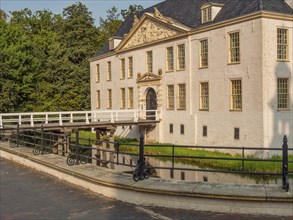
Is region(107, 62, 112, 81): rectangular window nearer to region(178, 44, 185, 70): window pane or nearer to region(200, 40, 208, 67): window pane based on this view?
region(178, 44, 185, 70): window pane

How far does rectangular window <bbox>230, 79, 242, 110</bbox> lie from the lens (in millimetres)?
23688

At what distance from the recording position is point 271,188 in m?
7.32

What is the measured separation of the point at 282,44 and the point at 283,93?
3030 mm

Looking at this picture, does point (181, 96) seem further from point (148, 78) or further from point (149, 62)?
point (149, 62)

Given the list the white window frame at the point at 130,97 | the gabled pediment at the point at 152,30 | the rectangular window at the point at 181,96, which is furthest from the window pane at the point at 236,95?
the white window frame at the point at 130,97

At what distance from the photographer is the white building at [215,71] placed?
73.0 ft

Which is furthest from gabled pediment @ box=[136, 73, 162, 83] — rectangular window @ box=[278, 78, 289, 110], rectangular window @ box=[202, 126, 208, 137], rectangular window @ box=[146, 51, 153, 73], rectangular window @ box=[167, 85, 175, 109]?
rectangular window @ box=[278, 78, 289, 110]

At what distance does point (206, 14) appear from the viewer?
2672cm

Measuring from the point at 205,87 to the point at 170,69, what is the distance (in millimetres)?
4601

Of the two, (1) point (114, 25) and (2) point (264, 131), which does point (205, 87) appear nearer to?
(2) point (264, 131)

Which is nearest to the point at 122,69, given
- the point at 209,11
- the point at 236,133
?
the point at 209,11

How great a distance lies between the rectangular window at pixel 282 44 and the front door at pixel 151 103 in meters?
12.2

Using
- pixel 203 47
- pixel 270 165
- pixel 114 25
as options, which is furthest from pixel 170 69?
pixel 114 25

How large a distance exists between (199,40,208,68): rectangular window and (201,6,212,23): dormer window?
5.36 ft
